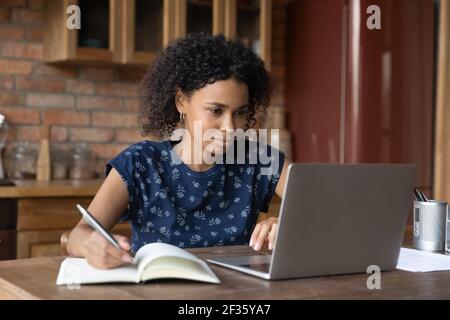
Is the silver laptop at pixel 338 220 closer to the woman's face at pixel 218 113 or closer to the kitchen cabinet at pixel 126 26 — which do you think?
the woman's face at pixel 218 113

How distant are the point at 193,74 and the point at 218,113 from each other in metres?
0.17

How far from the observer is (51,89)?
3.44 meters

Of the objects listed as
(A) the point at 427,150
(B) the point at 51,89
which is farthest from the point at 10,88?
(A) the point at 427,150

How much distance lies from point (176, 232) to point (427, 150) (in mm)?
2103

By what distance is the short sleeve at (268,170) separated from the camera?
2.11m

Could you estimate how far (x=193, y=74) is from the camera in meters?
1.94

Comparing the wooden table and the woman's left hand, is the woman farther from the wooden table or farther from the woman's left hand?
the wooden table

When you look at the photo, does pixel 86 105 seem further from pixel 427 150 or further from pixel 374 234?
pixel 374 234

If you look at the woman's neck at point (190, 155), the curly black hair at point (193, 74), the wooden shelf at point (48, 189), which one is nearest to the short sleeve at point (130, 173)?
the woman's neck at point (190, 155)

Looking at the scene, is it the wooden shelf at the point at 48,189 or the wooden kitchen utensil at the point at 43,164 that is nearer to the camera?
the wooden shelf at the point at 48,189

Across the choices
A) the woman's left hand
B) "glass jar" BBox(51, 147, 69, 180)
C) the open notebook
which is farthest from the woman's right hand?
"glass jar" BBox(51, 147, 69, 180)

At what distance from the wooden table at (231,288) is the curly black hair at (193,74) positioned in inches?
28.7

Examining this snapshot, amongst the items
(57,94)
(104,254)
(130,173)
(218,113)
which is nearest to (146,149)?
(130,173)
